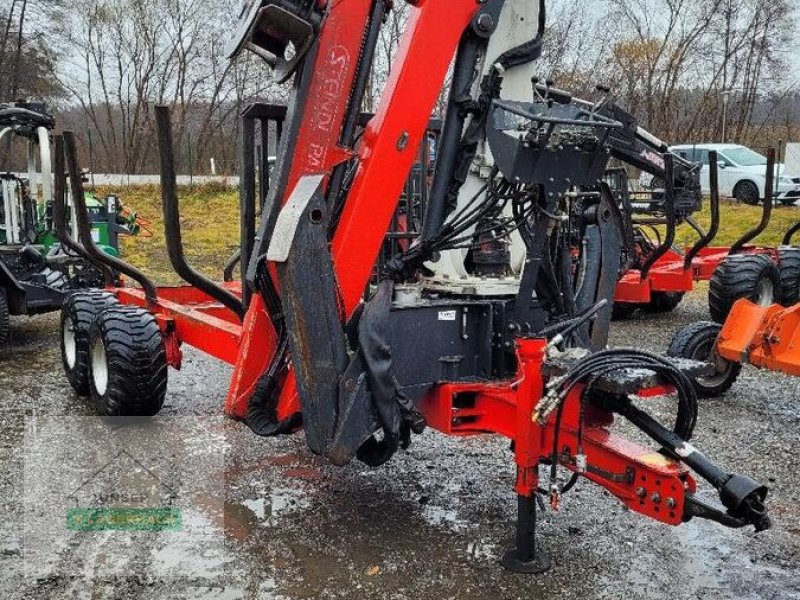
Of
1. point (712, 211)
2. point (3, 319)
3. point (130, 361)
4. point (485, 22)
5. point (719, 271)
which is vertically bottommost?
point (3, 319)

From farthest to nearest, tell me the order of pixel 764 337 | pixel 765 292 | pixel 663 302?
1. pixel 663 302
2. pixel 765 292
3. pixel 764 337

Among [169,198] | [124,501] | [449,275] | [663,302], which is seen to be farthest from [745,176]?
[124,501]

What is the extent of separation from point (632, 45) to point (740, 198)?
41.2ft

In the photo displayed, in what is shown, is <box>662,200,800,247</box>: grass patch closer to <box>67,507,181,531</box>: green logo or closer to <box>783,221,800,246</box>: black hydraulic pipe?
<box>783,221,800,246</box>: black hydraulic pipe

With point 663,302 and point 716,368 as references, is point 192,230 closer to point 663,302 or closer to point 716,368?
point 663,302

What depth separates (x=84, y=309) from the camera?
6250mm

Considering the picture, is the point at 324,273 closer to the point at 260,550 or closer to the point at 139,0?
the point at 260,550

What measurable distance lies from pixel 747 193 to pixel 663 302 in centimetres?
1056

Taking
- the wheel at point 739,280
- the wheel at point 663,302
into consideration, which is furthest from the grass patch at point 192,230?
the wheel at point 739,280

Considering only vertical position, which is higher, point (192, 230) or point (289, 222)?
point (289, 222)

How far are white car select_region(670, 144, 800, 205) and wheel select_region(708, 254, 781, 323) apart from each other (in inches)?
427

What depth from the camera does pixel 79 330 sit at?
6121 mm

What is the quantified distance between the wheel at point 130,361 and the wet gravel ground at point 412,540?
0.31 metres

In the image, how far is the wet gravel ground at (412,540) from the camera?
3537 millimetres
